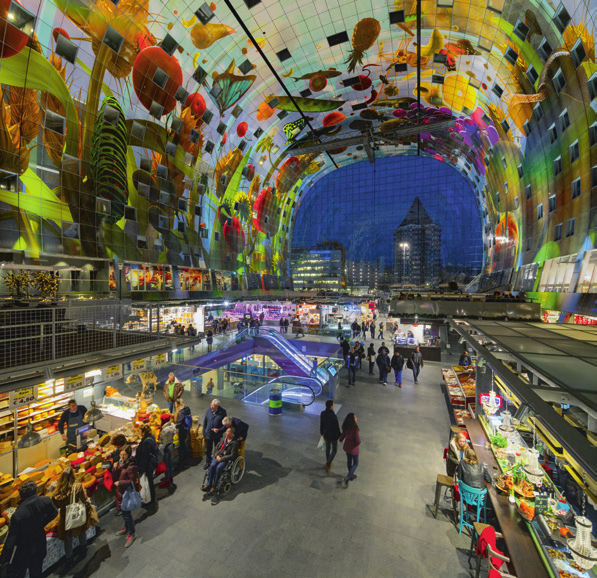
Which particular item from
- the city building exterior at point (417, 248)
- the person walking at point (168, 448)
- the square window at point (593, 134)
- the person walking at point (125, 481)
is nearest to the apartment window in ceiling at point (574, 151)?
the square window at point (593, 134)

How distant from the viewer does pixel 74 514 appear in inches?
147

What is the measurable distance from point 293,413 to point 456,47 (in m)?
20.9

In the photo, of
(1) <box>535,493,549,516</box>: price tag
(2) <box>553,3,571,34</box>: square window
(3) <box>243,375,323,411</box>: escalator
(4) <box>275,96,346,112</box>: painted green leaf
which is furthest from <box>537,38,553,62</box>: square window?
(1) <box>535,493,549,516</box>: price tag

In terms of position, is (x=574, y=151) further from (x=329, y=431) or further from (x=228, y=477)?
(x=228, y=477)

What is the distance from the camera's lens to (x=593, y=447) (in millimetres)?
1635

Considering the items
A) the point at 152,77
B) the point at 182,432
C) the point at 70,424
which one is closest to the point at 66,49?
the point at 152,77

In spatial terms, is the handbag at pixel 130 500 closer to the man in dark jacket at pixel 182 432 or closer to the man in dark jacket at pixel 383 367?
the man in dark jacket at pixel 182 432

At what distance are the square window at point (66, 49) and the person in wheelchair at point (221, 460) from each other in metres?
17.4

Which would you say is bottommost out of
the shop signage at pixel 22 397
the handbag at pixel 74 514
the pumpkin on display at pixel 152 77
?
the handbag at pixel 74 514

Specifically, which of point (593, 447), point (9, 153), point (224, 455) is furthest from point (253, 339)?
point (593, 447)

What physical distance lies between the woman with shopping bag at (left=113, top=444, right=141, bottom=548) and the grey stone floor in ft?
0.48

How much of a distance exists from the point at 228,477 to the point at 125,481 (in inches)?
66.8

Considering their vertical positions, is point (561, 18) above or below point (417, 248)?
above

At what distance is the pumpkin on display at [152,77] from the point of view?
15391 mm
